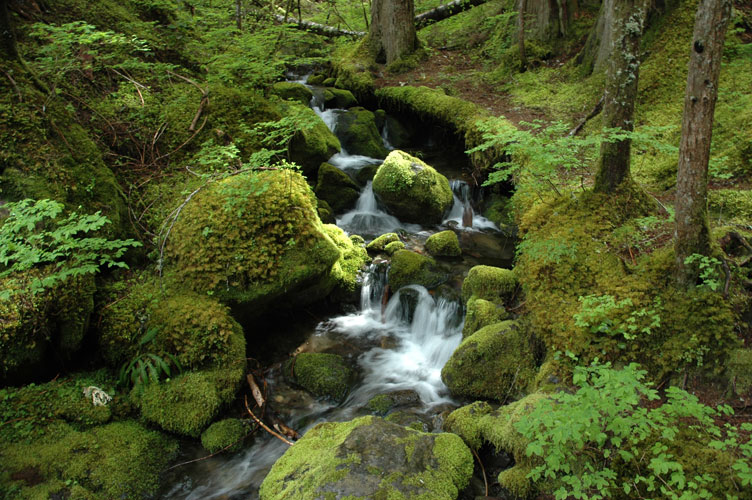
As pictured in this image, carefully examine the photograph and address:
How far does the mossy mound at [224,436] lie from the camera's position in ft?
14.3

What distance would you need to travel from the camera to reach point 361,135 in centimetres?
1156

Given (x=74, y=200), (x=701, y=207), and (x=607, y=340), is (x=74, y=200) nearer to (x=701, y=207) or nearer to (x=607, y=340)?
(x=607, y=340)

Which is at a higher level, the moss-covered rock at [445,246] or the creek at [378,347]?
the moss-covered rock at [445,246]

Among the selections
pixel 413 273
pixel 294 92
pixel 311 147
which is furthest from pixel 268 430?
pixel 294 92

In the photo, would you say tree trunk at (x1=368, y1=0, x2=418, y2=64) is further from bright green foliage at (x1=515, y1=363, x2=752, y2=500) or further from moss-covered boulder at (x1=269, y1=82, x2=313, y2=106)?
bright green foliage at (x1=515, y1=363, x2=752, y2=500)

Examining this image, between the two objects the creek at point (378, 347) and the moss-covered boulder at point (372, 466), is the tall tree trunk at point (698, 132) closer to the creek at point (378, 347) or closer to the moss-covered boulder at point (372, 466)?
Answer: the moss-covered boulder at point (372, 466)

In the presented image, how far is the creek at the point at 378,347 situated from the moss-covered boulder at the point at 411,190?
31 cm

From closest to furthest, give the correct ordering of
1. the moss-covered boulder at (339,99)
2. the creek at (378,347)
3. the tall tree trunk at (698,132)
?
the tall tree trunk at (698,132) < the creek at (378,347) < the moss-covered boulder at (339,99)

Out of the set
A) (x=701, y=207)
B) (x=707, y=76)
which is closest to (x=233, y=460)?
(x=701, y=207)

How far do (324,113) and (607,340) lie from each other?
11.0m

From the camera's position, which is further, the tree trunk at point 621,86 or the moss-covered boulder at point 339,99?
the moss-covered boulder at point 339,99

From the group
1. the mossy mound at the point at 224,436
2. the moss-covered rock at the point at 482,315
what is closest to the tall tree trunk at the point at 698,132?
the moss-covered rock at the point at 482,315

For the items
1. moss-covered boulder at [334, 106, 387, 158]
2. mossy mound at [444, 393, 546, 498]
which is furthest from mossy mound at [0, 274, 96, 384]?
moss-covered boulder at [334, 106, 387, 158]

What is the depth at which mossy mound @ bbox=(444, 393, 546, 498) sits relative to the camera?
3411 mm
